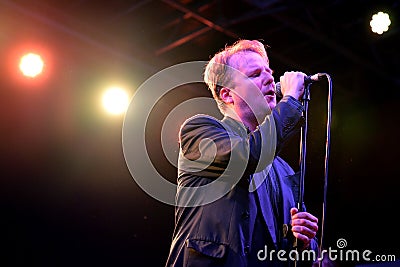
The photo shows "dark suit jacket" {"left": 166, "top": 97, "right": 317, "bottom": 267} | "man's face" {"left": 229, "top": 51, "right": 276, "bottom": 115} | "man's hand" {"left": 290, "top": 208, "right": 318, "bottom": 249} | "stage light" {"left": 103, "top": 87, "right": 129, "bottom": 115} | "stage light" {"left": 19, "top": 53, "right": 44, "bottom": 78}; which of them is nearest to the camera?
"man's hand" {"left": 290, "top": 208, "right": 318, "bottom": 249}

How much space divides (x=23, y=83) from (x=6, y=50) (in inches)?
13.1

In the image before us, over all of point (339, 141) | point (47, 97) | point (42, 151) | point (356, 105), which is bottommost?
point (42, 151)

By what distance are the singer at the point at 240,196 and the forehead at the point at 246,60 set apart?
0.31m

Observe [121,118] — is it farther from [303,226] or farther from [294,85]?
[303,226]

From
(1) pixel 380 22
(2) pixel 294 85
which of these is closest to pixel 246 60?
(2) pixel 294 85

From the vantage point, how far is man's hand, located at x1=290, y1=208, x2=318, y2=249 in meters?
1.71

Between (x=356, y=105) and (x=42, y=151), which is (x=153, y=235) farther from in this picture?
(x=356, y=105)

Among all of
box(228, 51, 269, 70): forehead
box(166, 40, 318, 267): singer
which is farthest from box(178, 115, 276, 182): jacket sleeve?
box(228, 51, 269, 70): forehead

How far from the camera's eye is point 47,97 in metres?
4.88

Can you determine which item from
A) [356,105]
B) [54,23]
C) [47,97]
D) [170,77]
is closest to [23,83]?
[47,97]

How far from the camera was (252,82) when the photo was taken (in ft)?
7.29

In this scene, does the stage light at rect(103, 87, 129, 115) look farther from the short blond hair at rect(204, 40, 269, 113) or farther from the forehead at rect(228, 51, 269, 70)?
the forehead at rect(228, 51, 269, 70)

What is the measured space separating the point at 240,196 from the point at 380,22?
3423 mm

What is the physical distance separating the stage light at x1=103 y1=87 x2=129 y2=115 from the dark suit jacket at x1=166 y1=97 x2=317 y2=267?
3315 millimetres
